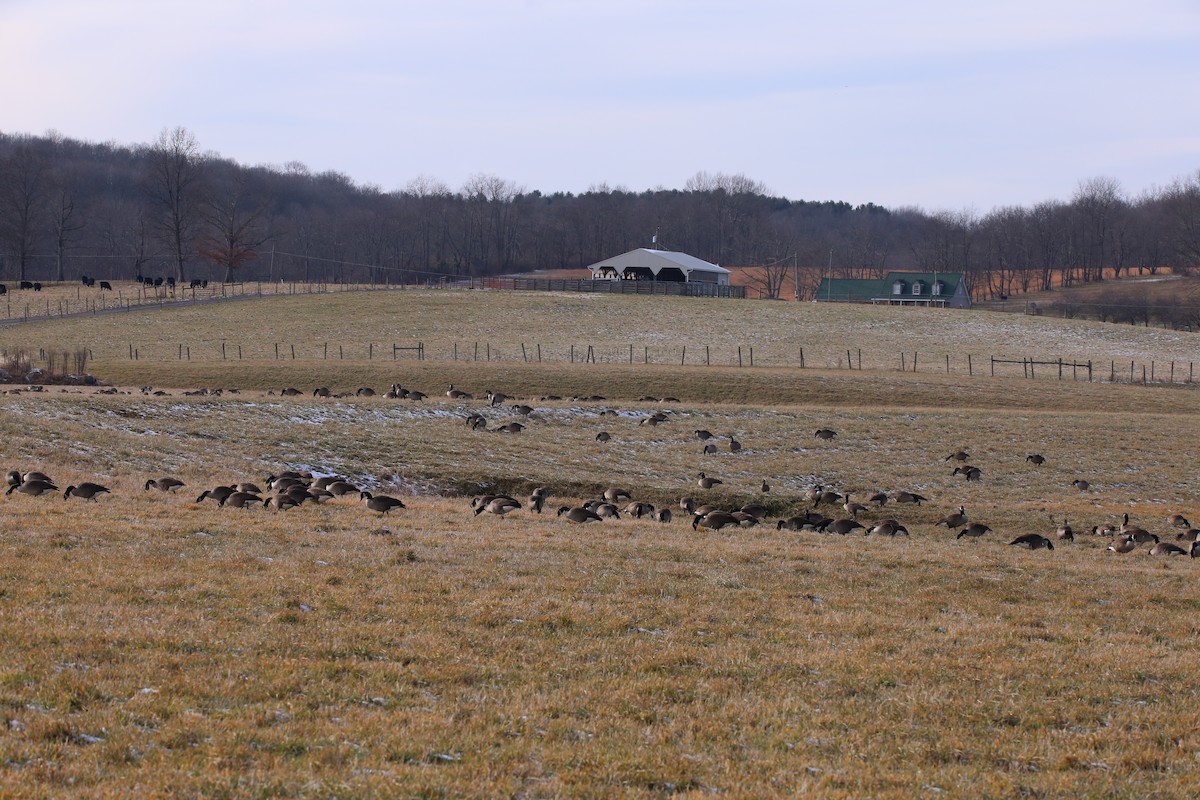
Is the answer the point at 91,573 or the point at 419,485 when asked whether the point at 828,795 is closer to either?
the point at 91,573

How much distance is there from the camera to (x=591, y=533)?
16922 mm

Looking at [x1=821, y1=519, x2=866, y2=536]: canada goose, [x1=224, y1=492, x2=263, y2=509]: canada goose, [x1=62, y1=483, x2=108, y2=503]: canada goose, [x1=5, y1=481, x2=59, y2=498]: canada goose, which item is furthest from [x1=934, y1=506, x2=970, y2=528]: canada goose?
[x1=5, y1=481, x2=59, y2=498]: canada goose

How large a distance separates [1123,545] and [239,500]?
15499mm

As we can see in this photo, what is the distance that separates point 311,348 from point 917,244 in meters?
136

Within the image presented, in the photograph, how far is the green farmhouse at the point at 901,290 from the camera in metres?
124

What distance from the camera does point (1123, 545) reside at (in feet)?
63.0

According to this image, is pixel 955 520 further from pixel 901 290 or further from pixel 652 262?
pixel 901 290

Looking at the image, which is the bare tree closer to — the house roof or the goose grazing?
the house roof

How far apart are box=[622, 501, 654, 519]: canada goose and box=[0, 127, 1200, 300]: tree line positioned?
11179 cm

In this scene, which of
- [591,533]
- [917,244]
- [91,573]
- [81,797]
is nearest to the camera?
[81,797]

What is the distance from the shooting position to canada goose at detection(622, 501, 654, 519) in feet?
67.2

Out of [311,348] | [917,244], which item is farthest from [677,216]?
[311,348]

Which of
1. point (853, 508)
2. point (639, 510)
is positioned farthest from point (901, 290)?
point (639, 510)

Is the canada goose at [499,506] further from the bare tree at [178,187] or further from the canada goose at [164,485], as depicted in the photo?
the bare tree at [178,187]
